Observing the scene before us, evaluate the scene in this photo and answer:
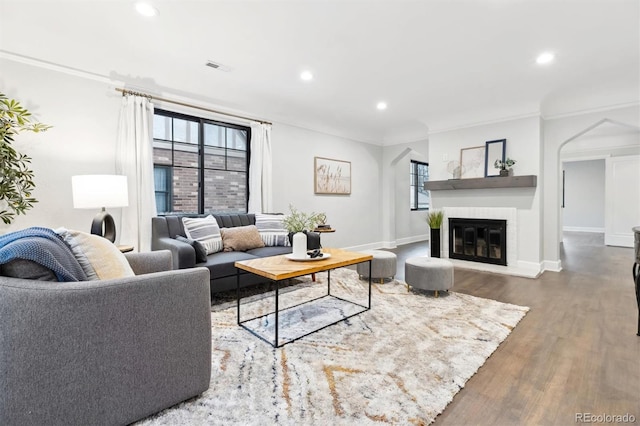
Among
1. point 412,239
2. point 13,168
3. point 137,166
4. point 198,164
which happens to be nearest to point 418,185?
point 412,239

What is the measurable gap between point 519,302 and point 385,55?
2.95 metres

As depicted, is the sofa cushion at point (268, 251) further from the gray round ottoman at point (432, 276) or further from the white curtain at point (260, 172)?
the gray round ottoman at point (432, 276)

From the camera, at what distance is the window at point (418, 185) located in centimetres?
823

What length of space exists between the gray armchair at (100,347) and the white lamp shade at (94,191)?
1.81 m

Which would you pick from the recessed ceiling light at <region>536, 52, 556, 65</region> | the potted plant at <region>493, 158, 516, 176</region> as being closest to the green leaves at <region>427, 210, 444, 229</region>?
the potted plant at <region>493, 158, 516, 176</region>

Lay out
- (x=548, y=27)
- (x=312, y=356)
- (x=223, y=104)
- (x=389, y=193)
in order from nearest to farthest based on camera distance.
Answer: (x=312, y=356) → (x=548, y=27) → (x=223, y=104) → (x=389, y=193)

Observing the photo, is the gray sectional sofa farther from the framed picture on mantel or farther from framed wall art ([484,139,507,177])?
framed wall art ([484,139,507,177])

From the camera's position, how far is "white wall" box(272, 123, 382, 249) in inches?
200

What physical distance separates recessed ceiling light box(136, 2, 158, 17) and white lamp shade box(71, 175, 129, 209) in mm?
1446

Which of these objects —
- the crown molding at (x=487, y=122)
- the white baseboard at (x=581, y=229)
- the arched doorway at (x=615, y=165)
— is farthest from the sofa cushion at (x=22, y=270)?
the white baseboard at (x=581, y=229)

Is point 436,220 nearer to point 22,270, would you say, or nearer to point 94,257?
point 94,257

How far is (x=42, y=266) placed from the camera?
1266 mm

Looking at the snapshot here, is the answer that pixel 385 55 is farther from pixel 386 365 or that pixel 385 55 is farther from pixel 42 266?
pixel 42 266

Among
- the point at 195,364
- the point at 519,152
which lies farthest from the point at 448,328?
the point at 519,152
